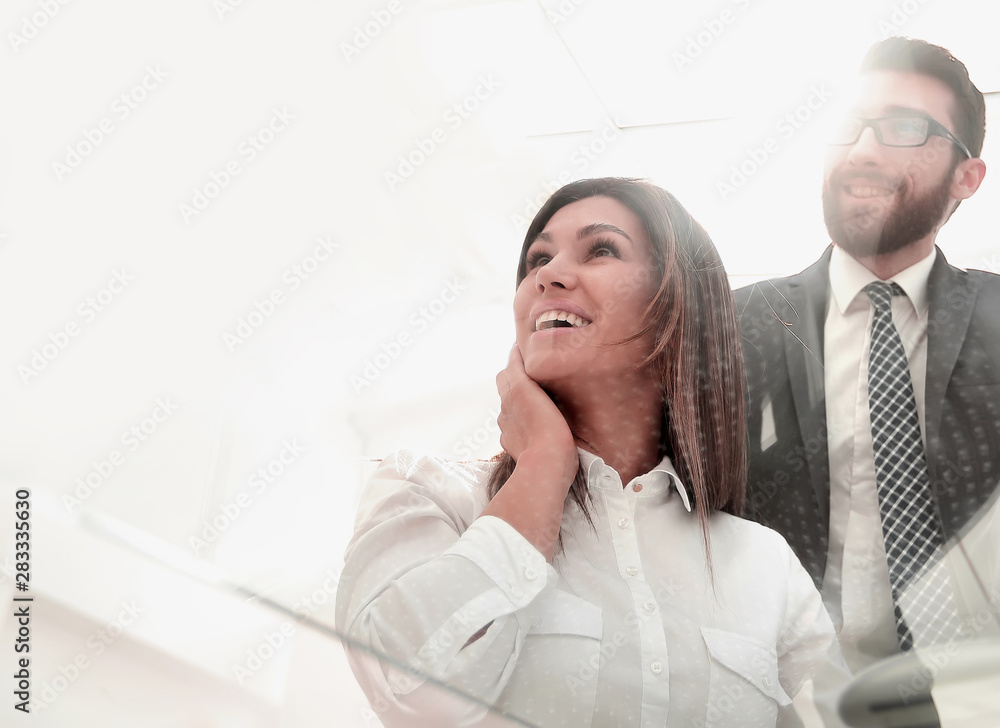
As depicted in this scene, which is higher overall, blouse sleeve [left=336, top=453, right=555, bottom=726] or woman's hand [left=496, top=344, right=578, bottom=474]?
woman's hand [left=496, top=344, right=578, bottom=474]

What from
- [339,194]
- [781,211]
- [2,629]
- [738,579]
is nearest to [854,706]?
[738,579]

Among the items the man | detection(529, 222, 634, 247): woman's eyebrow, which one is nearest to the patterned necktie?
the man

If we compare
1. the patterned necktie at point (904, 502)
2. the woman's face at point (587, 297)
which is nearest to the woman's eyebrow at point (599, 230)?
the woman's face at point (587, 297)

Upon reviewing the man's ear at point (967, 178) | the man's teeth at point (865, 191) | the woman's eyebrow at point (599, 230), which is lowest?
the woman's eyebrow at point (599, 230)

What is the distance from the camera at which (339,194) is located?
1.01 feet

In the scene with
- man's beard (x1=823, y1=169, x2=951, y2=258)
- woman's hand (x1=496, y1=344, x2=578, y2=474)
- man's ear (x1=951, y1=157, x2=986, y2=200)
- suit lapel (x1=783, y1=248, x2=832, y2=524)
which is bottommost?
woman's hand (x1=496, y1=344, x2=578, y2=474)

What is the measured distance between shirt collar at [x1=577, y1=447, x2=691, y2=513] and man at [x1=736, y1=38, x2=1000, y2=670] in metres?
0.03

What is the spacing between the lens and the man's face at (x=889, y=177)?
0.89 feet

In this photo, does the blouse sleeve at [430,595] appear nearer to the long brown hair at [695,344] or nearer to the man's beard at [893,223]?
the long brown hair at [695,344]

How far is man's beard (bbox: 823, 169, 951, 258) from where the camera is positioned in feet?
0.89

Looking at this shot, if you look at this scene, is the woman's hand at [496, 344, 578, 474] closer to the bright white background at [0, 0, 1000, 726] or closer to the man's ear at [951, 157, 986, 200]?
the bright white background at [0, 0, 1000, 726]

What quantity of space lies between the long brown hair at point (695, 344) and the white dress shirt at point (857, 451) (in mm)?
35

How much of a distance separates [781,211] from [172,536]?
285mm

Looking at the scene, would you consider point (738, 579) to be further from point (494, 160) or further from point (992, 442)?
point (494, 160)
